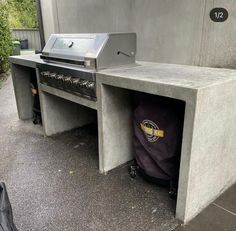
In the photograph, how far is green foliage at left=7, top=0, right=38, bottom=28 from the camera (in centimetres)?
1402

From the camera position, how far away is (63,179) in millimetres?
2070

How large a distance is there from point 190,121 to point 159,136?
1.44 feet

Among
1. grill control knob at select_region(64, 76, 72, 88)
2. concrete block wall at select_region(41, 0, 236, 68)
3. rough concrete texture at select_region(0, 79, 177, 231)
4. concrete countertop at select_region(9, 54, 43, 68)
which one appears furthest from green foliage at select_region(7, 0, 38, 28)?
grill control knob at select_region(64, 76, 72, 88)

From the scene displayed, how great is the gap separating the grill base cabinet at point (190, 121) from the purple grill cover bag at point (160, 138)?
0.21 meters

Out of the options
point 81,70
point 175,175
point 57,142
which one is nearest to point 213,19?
point 81,70

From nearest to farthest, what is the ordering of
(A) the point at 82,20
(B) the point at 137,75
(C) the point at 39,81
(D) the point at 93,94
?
(B) the point at 137,75 < (D) the point at 93,94 < (C) the point at 39,81 < (A) the point at 82,20

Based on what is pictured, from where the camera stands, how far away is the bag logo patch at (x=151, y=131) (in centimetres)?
174

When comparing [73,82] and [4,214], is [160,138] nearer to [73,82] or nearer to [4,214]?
[73,82]

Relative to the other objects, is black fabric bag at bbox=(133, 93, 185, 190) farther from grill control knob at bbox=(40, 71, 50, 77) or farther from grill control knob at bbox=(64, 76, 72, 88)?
grill control knob at bbox=(40, 71, 50, 77)

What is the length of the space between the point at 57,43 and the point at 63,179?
1.31 meters

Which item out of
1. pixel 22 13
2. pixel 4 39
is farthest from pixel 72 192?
pixel 22 13

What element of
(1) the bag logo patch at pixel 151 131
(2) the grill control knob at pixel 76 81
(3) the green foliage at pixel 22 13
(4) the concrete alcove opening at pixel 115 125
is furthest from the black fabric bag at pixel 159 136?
(3) the green foliage at pixel 22 13

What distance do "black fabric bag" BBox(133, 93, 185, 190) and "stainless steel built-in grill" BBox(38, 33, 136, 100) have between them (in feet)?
1.22

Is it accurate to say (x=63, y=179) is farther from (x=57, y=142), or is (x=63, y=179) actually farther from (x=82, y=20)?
(x=82, y=20)
